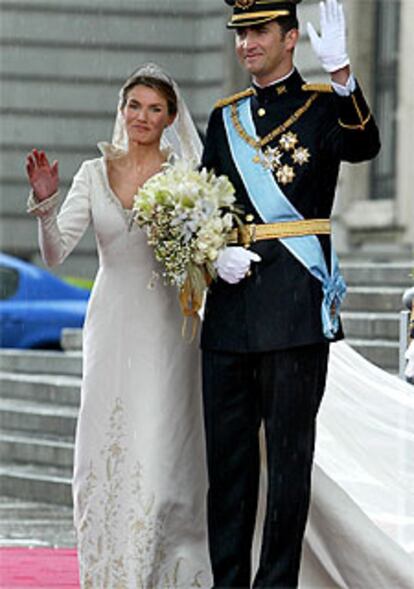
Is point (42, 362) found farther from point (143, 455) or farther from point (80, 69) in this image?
point (80, 69)

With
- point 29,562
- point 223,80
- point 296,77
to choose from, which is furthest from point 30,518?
point 223,80

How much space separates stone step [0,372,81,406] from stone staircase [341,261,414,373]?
5.81ft

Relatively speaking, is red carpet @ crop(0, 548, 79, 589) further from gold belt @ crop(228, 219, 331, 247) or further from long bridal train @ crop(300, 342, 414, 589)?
gold belt @ crop(228, 219, 331, 247)

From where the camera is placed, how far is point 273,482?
614 cm

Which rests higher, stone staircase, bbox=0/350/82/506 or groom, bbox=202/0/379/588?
groom, bbox=202/0/379/588

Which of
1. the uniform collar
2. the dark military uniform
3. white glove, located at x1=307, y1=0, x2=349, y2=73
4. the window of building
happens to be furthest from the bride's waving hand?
the window of building

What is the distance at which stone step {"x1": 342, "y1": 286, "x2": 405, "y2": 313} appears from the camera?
39.5 ft

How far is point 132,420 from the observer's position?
6.51m

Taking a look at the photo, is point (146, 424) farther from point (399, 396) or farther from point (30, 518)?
point (30, 518)

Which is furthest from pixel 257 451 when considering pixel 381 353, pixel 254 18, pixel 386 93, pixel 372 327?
pixel 386 93

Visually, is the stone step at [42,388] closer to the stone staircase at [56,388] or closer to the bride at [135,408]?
the stone staircase at [56,388]

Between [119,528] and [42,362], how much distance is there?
22.6 ft

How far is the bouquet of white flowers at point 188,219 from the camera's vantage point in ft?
20.1

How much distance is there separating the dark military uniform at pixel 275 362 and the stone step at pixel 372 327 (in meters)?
5.14
